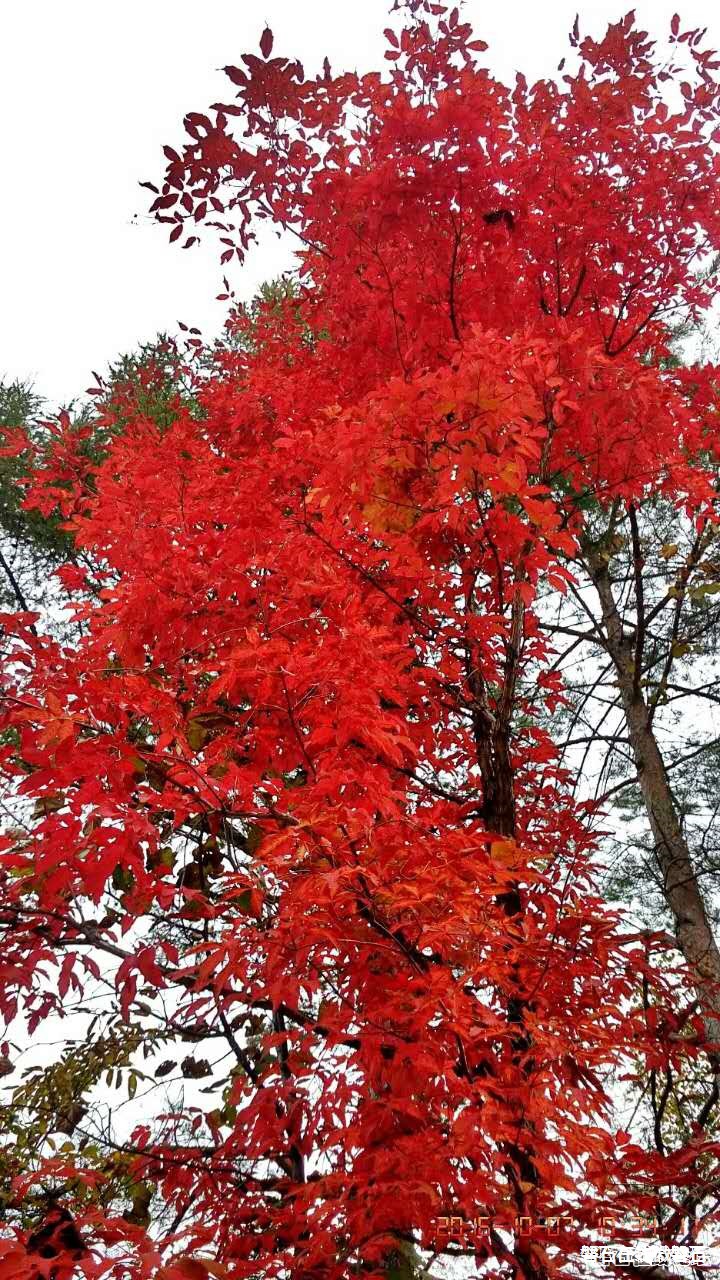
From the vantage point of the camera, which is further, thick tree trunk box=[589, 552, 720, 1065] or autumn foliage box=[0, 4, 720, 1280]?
thick tree trunk box=[589, 552, 720, 1065]

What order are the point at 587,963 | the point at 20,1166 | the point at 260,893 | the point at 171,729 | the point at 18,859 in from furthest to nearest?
1. the point at 20,1166
2. the point at 587,963
3. the point at 18,859
4. the point at 171,729
5. the point at 260,893

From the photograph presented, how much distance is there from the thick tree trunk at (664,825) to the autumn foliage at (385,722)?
163 cm

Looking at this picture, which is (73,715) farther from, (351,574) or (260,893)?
(351,574)

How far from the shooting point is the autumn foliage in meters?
2.37

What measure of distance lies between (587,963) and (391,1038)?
0.89m

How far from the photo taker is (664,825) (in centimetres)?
610

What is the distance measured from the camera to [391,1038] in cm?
263

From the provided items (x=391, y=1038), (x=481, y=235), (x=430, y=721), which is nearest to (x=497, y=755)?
(x=430, y=721)

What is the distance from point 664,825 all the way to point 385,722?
437 centimetres

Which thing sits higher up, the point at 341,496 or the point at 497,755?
the point at 341,496

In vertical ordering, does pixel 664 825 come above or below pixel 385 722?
above

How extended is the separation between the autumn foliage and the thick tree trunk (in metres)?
1.63

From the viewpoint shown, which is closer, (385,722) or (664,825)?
(385,722)

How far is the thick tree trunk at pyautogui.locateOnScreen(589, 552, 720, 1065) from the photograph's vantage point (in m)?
5.58
